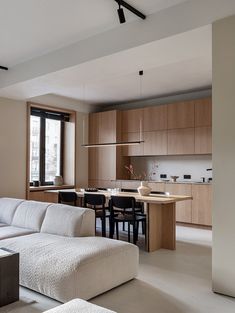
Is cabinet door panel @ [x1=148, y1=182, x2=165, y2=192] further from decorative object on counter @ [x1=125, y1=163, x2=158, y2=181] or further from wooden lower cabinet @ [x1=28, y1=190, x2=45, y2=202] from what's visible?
wooden lower cabinet @ [x1=28, y1=190, x2=45, y2=202]

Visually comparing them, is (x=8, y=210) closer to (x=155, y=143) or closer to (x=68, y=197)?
(x=68, y=197)

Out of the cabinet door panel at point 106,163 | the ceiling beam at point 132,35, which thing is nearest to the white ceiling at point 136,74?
the ceiling beam at point 132,35

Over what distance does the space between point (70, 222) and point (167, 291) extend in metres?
1.41

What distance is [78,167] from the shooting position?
7.34 m

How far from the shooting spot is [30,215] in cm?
422

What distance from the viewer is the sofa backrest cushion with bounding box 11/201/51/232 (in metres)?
4.11

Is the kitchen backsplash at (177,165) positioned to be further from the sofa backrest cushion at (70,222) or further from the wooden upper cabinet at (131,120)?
the sofa backrest cushion at (70,222)

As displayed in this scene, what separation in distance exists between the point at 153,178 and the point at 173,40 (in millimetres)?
4346

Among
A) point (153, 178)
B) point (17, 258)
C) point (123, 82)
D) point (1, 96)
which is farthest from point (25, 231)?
point (153, 178)

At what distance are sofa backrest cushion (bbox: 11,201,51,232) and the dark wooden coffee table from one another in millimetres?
1319

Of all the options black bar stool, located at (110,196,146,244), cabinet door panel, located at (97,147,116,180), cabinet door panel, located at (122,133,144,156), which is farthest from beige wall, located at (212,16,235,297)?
cabinet door panel, located at (97,147,116,180)

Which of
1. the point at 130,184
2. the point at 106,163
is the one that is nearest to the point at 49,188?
the point at 106,163

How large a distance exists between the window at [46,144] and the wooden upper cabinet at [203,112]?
311cm

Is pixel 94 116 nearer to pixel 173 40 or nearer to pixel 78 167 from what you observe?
pixel 78 167
